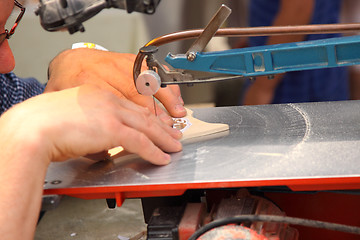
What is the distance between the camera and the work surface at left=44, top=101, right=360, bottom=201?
98 centimetres

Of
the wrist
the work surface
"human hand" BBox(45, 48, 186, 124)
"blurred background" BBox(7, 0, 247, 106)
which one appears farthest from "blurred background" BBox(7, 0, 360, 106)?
the wrist

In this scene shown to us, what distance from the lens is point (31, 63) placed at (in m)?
3.04

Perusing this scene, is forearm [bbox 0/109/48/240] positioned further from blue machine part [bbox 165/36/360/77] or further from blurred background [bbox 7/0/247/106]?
blurred background [bbox 7/0/247/106]

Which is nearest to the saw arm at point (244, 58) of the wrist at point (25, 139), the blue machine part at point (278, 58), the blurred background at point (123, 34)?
the blue machine part at point (278, 58)

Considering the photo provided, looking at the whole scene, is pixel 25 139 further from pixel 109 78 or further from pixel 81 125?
pixel 109 78

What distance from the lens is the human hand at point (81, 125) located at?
0.97 metres

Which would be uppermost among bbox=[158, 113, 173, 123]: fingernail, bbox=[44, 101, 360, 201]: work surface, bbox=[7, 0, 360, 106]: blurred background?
bbox=[158, 113, 173, 123]: fingernail

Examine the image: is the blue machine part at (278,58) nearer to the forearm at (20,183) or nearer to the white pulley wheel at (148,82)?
the white pulley wheel at (148,82)

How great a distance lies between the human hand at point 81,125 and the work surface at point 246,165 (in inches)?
2.6

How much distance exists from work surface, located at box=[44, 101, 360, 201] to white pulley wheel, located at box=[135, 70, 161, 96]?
172 mm

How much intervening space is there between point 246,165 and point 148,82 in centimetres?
31

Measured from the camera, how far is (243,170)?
1.02 metres

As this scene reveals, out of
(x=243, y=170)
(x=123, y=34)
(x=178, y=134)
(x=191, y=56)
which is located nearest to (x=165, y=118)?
(x=178, y=134)

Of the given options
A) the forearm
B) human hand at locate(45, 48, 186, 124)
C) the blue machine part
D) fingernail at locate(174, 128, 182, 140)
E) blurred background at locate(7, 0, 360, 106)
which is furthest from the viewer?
blurred background at locate(7, 0, 360, 106)
